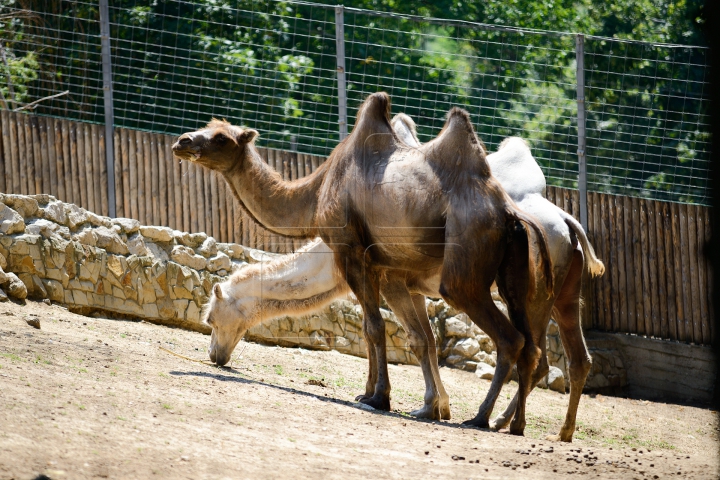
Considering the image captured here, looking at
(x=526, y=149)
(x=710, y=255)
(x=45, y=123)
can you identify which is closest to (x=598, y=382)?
(x=526, y=149)

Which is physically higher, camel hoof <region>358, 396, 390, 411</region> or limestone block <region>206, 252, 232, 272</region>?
limestone block <region>206, 252, 232, 272</region>

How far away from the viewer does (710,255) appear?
4.70 ft

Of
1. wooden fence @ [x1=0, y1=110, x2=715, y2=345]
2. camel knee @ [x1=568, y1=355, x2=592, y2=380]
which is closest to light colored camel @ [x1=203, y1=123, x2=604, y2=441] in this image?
camel knee @ [x1=568, y1=355, x2=592, y2=380]

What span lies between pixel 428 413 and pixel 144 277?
3.81 m

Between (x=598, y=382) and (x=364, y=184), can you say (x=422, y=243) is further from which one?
(x=598, y=382)

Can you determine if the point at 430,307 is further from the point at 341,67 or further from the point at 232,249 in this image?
the point at 341,67

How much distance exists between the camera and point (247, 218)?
8.96 meters

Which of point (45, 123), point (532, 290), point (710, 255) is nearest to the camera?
point (710, 255)

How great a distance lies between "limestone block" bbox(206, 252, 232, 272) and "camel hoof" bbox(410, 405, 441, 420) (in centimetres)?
363

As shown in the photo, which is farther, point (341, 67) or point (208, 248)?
point (341, 67)

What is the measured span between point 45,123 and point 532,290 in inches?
244

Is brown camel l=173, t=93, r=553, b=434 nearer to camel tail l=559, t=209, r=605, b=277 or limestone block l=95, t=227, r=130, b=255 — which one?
camel tail l=559, t=209, r=605, b=277

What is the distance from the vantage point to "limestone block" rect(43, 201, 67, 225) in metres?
8.59

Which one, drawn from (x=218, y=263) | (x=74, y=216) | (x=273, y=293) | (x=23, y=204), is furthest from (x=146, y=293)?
(x=273, y=293)
